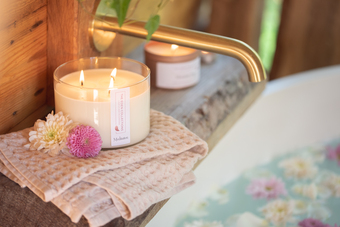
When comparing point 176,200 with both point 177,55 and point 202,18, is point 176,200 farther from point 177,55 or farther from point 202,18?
point 202,18

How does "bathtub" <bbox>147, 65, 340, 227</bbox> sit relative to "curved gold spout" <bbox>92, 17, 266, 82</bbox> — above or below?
below

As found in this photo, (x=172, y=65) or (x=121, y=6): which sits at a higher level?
(x=121, y=6)

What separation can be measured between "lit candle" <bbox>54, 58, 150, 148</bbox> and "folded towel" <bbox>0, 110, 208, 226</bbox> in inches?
1.1

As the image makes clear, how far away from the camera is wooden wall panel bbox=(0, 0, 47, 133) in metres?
0.64

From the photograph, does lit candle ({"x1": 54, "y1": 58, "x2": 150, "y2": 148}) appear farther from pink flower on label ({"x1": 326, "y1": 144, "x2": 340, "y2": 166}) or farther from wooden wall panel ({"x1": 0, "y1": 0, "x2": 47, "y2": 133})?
pink flower on label ({"x1": 326, "y1": 144, "x2": 340, "y2": 166})

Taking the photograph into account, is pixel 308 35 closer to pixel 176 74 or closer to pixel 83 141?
pixel 176 74

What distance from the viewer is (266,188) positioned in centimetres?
96

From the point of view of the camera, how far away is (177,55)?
898mm

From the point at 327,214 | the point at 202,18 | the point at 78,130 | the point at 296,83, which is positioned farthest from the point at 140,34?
the point at 202,18

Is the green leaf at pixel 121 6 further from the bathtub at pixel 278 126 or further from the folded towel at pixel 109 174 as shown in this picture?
the bathtub at pixel 278 126

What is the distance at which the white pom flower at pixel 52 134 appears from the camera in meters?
0.60

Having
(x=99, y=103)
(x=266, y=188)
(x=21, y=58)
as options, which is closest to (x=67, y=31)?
(x=21, y=58)

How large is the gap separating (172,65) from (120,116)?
0.31 m

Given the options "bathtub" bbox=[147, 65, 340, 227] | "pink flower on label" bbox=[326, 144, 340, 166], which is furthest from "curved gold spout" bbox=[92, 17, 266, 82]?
"pink flower on label" bbox=[326, 144, 340, 166]
